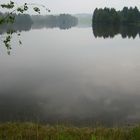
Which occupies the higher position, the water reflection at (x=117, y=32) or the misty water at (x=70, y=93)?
the misty water at (x=70, y=93)

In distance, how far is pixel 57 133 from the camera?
12.7m

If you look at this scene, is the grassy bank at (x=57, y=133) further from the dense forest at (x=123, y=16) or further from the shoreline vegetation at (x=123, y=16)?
the dense forest at (x=123, y=16)

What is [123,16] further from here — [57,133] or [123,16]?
[57,133]

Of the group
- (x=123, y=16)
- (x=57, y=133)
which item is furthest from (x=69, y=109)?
(x=123, y=16)

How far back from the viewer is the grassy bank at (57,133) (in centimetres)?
Result: 1212

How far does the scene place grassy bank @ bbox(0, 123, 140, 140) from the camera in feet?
39.8

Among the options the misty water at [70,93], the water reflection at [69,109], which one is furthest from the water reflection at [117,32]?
the water reflection at [69,109]

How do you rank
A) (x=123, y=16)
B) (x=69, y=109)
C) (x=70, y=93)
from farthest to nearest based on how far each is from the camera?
(x=123, y=16)
(x=70, y=93)
(x=69, y=109)

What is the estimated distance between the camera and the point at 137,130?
1198cm

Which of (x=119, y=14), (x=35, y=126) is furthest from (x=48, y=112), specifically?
(x=119, y=14)

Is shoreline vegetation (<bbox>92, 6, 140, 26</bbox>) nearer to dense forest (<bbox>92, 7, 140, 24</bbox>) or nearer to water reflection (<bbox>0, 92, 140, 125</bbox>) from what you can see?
Result: dense forest (<bbox>92, 7, 140, 24</bbox>)

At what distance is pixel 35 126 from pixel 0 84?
1211 cm

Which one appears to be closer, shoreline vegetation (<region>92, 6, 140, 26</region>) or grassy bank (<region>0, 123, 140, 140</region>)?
grassy bank (<region>0, 123, 140, 140</region>)

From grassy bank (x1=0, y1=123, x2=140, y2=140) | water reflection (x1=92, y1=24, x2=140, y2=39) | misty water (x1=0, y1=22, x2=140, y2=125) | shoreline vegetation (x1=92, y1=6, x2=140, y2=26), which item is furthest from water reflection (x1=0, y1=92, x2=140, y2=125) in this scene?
shoreline vegetation (x1=92, y1=6, x2=140, y2=26)
